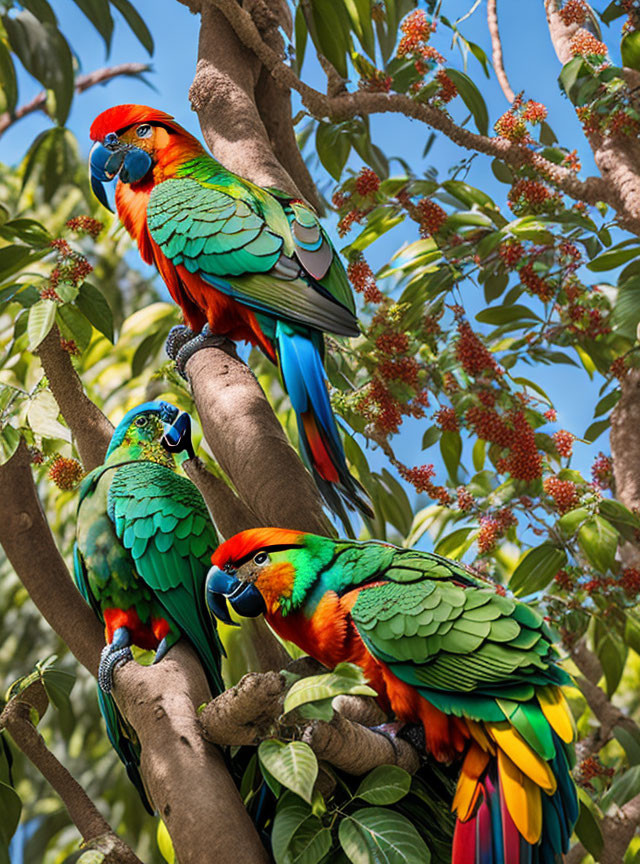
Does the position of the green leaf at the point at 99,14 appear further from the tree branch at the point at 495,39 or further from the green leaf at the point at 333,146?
the tree branch at the point at 495,39

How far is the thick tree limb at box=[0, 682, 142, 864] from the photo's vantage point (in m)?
0.83

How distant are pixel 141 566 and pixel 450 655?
0.99 feet

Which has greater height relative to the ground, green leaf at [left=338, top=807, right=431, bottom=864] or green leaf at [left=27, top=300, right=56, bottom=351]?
green leaf at [left=27, top=300, right=56, bottom=351]

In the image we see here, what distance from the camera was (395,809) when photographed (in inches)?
30.4

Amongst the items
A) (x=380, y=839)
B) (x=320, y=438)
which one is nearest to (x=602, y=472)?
(x=320, y=438)

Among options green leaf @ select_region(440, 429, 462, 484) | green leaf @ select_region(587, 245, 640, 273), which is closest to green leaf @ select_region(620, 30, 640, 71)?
green leaf @ select_region(587, 245, 640, 273)

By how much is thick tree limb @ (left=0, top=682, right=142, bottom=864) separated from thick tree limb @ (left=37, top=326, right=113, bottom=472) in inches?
11.6

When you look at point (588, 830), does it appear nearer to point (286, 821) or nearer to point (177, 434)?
point (286, 821)

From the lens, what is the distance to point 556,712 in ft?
2.29

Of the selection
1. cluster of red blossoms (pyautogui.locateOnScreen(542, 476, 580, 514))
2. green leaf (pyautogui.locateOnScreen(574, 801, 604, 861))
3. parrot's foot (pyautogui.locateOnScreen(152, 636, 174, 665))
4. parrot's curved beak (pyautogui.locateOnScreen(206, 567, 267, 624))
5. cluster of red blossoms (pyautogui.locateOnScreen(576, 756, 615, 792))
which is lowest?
cluster of red blossoms (pyautogui.locateOnScreen(576, 756, 615, 792))

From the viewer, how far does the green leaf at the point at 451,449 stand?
5.46ft

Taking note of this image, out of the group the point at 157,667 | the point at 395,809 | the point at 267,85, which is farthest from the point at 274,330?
the point at 267,85

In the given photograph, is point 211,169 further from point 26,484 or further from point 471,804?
point 471,804

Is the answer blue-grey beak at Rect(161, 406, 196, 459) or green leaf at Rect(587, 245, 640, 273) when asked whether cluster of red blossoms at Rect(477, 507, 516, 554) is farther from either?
blue-grey beak at Rect(161, 406, 196, 459)
